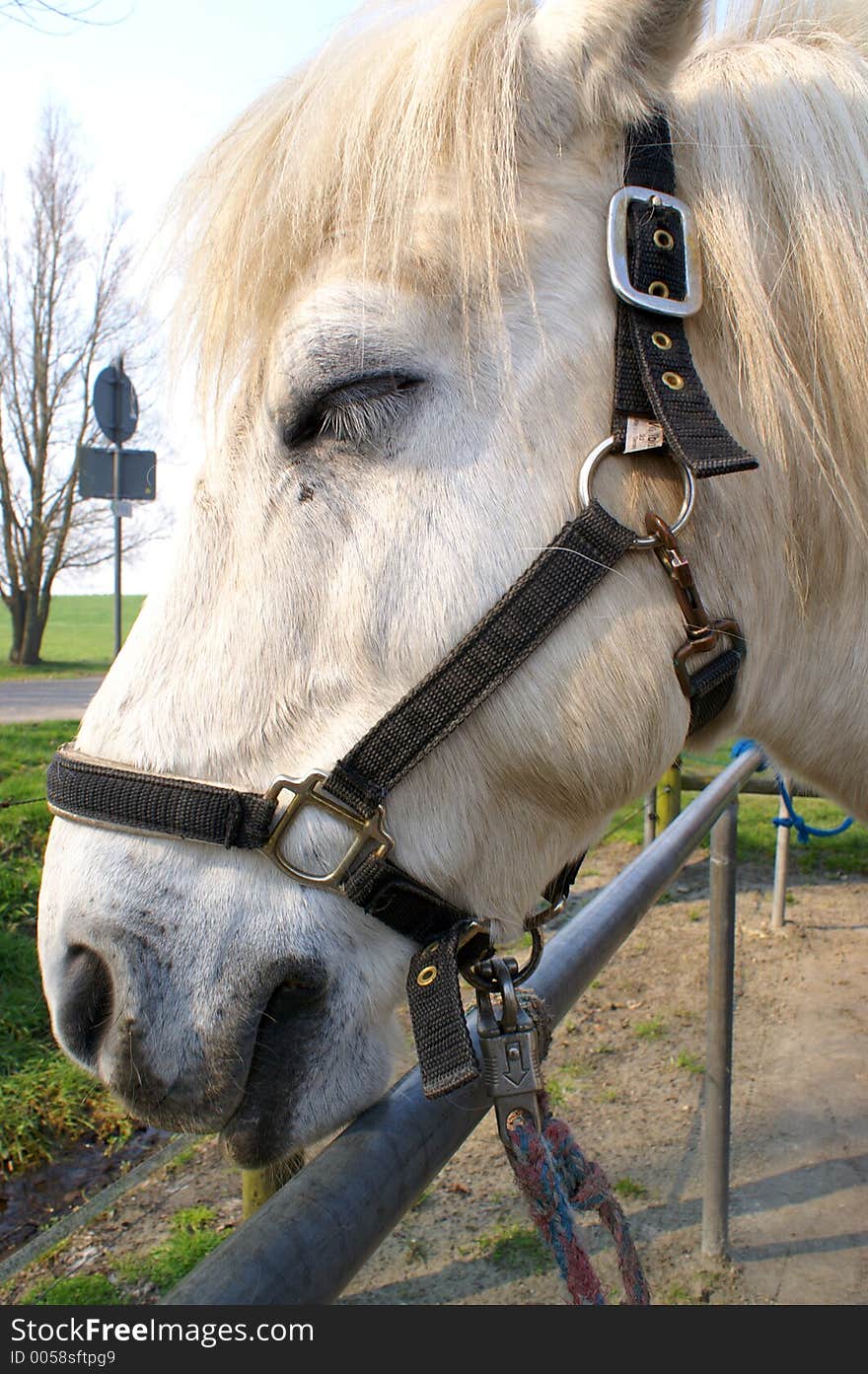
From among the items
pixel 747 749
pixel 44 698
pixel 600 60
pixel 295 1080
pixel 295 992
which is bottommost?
pixel 44 698

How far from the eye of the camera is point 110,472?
4.89 metres

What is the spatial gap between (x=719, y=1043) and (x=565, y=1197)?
1906 millimetres

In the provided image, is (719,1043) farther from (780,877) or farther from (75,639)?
(75,639)

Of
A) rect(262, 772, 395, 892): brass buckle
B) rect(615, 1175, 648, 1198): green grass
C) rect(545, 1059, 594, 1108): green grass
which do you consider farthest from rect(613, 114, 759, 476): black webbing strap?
A: rect(545, 1059, 594, 1108): green grass

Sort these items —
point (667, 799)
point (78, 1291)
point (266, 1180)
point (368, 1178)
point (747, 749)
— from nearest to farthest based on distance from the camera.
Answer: point (368, 1178) → point (266, 1180) → point (78, 1291) → point (747, 749) → point (667, 799)

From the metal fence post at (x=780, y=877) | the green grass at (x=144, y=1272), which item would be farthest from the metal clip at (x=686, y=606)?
the metal fence post at (x=780, y=877)

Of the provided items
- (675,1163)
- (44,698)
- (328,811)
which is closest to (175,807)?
(328,811)

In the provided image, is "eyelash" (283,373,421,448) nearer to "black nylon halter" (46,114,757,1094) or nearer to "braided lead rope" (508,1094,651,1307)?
"black nylon halter" (46,114,757,1094)

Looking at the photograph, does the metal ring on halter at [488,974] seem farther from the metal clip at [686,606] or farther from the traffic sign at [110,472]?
the traffic sign at [110,472]

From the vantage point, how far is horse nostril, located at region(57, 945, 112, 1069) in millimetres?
1137

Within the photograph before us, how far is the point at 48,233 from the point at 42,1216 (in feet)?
43.8

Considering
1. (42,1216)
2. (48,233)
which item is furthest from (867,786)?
(48,233)

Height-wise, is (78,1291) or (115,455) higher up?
(115,455)

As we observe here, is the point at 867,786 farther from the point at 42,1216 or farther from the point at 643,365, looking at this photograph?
the point at 42,1216
